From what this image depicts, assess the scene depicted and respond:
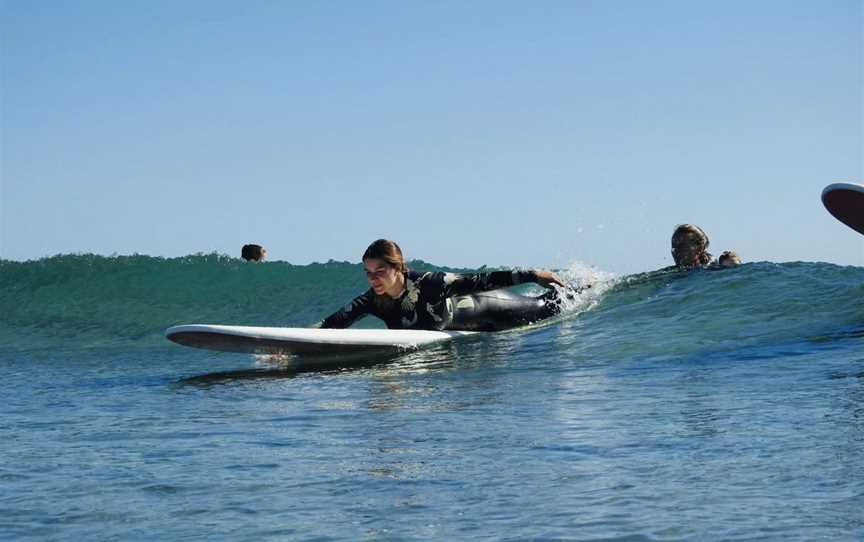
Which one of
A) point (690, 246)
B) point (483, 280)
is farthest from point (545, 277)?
point (690, 246)

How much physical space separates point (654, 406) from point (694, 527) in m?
2.48

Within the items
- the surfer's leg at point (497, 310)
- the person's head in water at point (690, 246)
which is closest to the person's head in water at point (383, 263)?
the surfer's leg at point (497, 310)

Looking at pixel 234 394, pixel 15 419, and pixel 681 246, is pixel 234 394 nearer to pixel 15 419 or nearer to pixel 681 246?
pixel 15 419

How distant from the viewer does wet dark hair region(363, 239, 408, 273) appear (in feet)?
30.2

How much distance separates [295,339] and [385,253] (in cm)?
106

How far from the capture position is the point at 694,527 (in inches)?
131

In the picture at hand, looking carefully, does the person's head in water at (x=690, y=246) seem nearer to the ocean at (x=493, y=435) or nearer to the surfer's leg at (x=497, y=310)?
the ocean at (x=493, y=435)

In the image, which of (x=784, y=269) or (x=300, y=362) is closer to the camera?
(x=300, y=362)

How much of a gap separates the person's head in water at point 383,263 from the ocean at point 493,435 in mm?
690

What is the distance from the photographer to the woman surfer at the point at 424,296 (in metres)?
9.27

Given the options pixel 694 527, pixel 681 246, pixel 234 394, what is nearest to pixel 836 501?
pixel 694 527

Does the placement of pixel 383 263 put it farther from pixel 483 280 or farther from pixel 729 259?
pixel 729 259

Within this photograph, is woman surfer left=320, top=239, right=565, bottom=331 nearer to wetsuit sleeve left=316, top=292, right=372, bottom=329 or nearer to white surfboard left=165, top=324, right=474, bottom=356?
wetsuit sleeve left=316, top=292, right=372, bottom=329

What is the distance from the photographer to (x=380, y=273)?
30.3 ft
